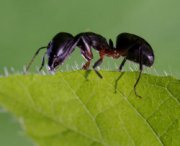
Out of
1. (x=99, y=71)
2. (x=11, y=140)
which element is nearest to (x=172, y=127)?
(x=99, y=71)

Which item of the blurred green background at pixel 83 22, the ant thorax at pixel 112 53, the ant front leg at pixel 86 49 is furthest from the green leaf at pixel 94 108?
the blurred green background at pixel 83 22

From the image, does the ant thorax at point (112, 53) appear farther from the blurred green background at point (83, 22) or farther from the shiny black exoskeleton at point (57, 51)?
the blurred green background at point (83, 22)

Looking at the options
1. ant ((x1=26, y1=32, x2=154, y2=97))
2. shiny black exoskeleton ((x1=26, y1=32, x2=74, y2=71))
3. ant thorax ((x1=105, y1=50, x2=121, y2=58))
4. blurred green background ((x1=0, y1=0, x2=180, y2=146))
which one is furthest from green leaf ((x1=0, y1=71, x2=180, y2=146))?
blurred green background ((x1=0, y1=0, x2=180, y2=146))

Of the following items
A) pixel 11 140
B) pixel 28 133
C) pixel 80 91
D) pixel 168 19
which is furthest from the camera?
pixel 168 19

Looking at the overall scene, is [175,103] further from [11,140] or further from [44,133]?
[11,140]

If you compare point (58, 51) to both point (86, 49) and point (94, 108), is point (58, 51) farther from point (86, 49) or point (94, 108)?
point (94, 108)

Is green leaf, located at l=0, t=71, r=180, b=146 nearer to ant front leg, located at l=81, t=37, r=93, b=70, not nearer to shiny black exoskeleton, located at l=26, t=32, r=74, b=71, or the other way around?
shiny black exoskeleton, located at l=26, t=32, r=74, b=71

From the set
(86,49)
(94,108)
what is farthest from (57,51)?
(94,108)
